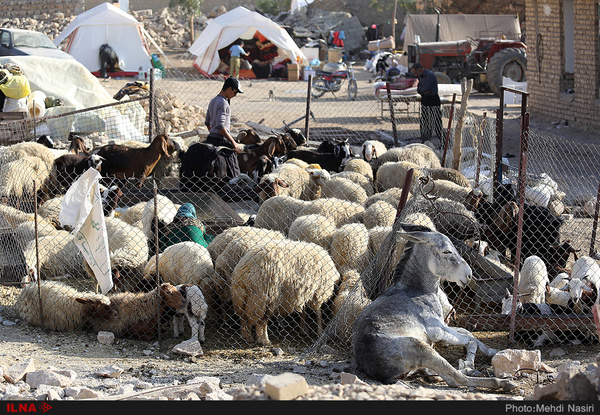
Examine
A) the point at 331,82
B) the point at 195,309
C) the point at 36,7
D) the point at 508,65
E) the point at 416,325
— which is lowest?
the point at 195,309

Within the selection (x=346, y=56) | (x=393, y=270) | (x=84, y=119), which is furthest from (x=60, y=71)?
(x=346, y=56)

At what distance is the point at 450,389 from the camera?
4582 millimetres

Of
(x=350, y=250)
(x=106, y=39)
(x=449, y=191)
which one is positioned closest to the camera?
(x=350, y=250)

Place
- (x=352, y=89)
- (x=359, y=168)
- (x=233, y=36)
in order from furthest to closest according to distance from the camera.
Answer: (x=233, y=36) < (x=352, y=89) < (x=359, y=168)

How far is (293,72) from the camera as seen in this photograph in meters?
26.3

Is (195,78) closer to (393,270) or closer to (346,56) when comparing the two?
(346,56)

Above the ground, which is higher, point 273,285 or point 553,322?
point 273,285

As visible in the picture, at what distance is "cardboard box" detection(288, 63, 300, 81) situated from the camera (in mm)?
26234

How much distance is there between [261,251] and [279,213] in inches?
79.3

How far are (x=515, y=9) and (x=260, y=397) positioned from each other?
32.0 metres

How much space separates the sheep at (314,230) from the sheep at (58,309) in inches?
78.0

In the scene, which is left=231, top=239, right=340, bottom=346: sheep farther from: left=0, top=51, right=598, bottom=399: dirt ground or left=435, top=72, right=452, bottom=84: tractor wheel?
left=435, top=72, right=452, bottom=84: tractor wheel

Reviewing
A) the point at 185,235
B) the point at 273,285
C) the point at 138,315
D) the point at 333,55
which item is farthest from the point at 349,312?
the point at 333,55

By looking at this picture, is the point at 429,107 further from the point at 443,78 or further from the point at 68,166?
the point at 443,78
